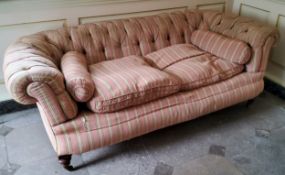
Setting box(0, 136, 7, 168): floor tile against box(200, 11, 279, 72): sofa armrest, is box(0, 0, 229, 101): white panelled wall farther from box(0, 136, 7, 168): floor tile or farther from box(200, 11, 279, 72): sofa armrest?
box(200, 11, 279, 72): sofa armrest

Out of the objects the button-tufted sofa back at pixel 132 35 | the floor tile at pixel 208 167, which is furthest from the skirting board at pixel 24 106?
the floor tile at pixel 208 167

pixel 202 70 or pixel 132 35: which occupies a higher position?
pixel 132 35

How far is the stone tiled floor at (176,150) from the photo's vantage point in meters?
1.65

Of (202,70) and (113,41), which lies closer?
(202,70)

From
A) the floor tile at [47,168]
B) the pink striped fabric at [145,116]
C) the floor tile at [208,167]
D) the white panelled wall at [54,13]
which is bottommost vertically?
the floor tile at [208,167]

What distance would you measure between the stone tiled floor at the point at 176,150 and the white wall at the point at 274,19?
0.48 meters

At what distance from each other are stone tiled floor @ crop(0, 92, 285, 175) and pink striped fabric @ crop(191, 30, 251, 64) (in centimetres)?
49

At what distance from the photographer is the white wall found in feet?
7.59

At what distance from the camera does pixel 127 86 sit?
1.59m

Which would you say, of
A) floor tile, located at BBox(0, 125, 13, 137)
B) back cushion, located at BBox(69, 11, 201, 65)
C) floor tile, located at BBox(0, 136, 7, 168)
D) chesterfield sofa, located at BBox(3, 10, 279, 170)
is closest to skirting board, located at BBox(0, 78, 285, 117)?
floor tile, located at BBox(0, 125, 13, 137)

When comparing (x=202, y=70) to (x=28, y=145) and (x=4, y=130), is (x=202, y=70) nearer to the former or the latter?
(x=28, y=145)

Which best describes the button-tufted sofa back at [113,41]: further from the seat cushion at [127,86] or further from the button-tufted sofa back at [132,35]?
the seat cushion at [127,86]

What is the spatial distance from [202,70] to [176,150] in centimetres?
59

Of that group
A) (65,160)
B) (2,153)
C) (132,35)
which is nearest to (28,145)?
(2,153)
